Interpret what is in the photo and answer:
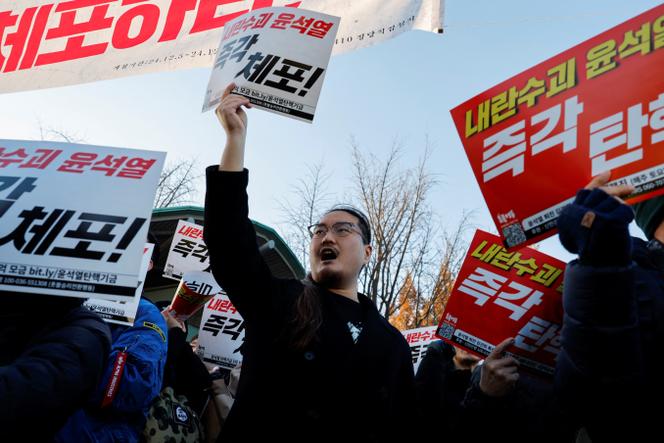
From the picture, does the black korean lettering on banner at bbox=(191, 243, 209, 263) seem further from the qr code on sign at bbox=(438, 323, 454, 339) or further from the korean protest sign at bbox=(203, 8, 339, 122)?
the qr code on sign at bbox=(438, 323, 454, 339)

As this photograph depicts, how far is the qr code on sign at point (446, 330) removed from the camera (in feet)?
8.51

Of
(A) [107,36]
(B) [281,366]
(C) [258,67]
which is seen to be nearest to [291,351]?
(B) [281,366]

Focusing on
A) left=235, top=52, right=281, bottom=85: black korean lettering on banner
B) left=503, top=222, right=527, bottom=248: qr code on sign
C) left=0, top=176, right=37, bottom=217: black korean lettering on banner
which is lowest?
left=0, top=176, right=37, bottom=217: black korean lettering on banner

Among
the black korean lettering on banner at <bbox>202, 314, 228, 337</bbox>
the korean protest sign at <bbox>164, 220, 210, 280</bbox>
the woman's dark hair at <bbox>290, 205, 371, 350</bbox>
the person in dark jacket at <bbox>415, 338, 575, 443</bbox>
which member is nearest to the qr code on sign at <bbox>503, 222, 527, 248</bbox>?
the person in dark jacket at <bbox>415, 338, 575, 443</bbox>

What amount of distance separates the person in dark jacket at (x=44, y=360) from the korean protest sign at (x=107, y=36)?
2.69 metres

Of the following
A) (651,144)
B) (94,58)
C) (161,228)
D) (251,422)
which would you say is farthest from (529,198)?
(161,228)

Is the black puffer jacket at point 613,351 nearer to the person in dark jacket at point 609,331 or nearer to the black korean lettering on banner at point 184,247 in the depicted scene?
the person in dark jacket at point 609,331

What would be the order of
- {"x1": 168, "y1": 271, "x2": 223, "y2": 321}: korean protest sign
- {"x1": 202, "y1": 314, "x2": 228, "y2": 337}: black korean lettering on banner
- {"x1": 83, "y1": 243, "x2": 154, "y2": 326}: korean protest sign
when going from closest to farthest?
1. {"x1": 83, "y1": 243, "x2": 154, "y2": 326}: korean protest sign
2. {"x1": 168, "y1": 271, "x2": 223, "y2": 321}: korean protest sign
3. {"x1": 202, "y1": 314, "x2": 228, "y2": 337}: black korean lettering on banner

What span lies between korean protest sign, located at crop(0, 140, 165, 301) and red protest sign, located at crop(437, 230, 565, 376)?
157cm

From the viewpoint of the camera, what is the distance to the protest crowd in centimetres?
137

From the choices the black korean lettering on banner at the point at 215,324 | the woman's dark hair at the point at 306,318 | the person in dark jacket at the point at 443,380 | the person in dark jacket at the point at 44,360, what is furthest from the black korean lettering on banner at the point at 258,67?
the black korean lettering on banner at the point at 215,324

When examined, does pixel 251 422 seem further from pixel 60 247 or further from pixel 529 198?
pixel 529 198

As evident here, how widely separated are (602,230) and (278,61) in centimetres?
167

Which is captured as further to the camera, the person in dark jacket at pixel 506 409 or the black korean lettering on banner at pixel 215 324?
the black korean lettering on banner at pixel 215 324
